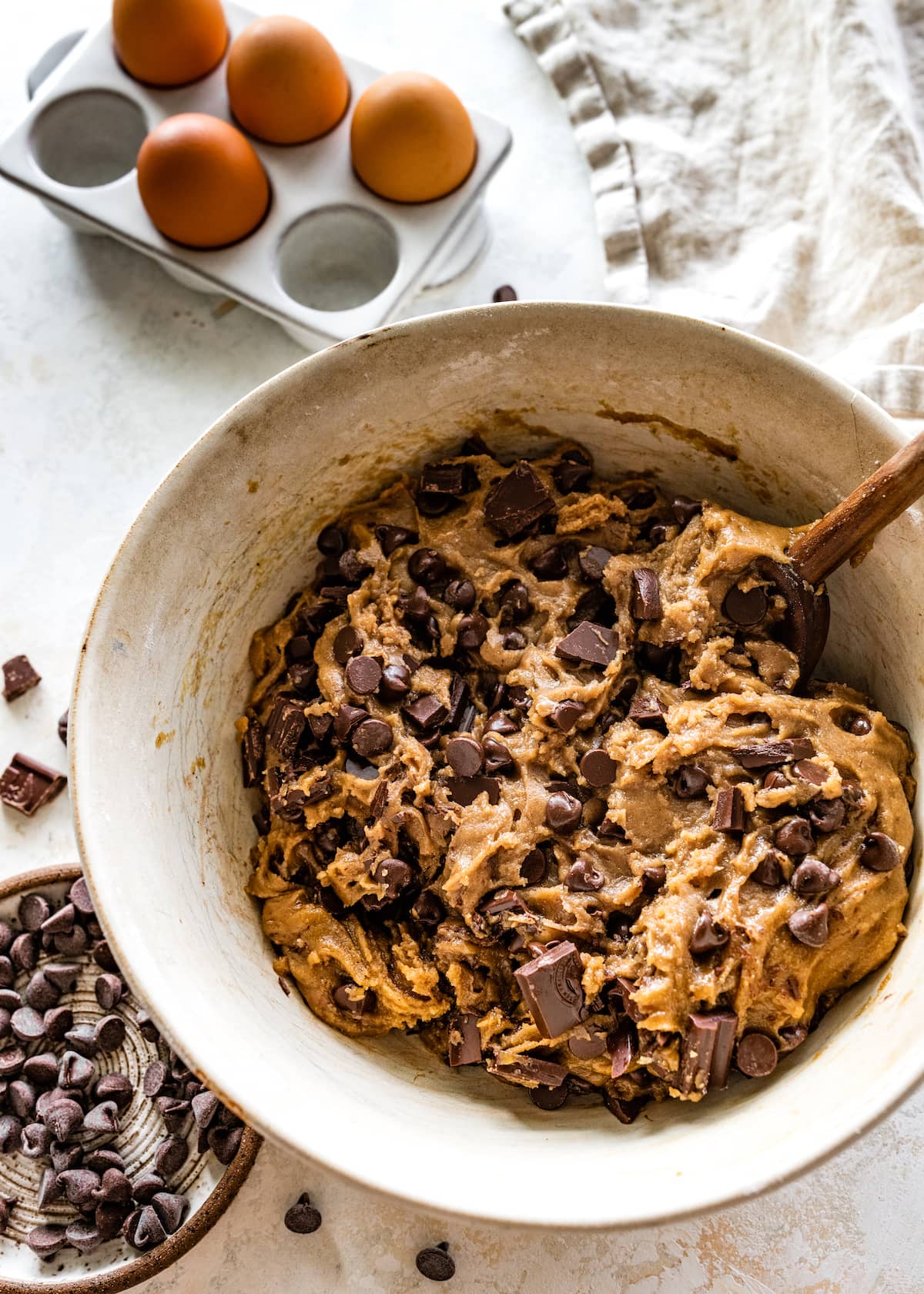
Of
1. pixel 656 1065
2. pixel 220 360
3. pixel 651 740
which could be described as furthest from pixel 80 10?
pixel 656 1065

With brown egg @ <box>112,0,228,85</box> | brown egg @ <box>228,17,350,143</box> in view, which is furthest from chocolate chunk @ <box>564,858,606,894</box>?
brown egg @ <box>112,0,228,85</box>

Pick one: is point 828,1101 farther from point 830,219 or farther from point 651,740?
point 830,219

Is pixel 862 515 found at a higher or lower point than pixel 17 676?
higher

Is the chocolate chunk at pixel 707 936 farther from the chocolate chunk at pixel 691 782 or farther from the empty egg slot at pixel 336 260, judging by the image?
the empty egg slot at pixel 336 260

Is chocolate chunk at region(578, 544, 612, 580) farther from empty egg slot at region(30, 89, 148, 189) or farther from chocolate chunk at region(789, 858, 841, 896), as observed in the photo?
empty egg slot at region(30, 89, 148, 189)

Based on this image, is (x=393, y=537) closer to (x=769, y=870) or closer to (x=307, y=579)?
(x=307, y=579)

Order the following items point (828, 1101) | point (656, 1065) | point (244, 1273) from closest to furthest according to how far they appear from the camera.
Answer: point (828, 1101), point (656, 1065), point (244, 1273)

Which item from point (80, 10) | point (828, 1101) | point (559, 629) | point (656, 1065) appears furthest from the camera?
point (80, 10)

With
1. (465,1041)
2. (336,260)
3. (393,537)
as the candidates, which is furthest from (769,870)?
(336,260)
